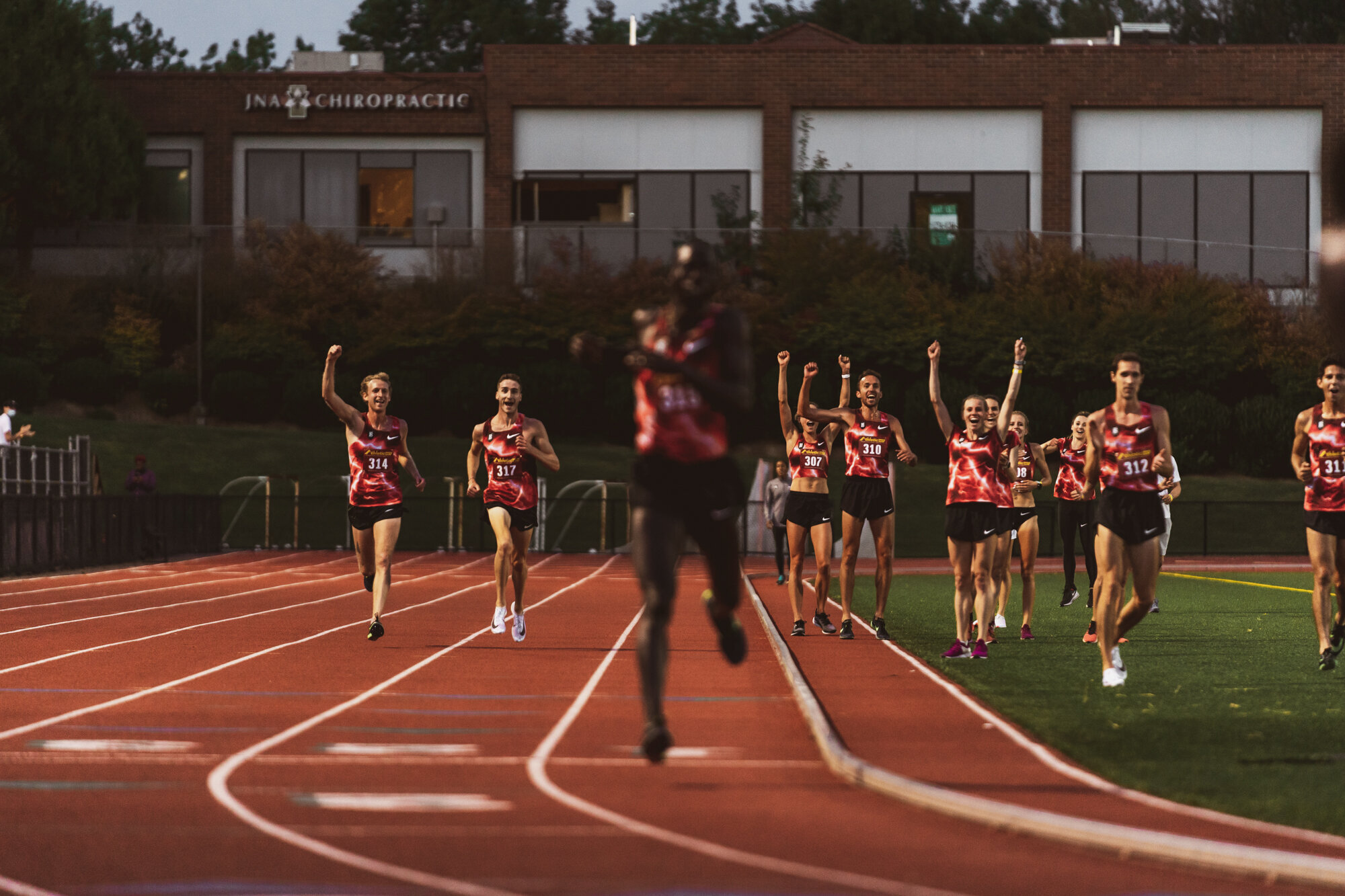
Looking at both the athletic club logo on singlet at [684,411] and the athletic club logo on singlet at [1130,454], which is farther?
the athletic club logo on singlet at [1130,454]

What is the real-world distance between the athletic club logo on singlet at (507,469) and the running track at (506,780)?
1.34m

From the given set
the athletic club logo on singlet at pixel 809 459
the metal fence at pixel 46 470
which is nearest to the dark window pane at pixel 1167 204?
Result: the metal fence at pixel 46 470

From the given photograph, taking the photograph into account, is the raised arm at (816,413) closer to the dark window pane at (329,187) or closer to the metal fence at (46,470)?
the metal fence at (46,470)

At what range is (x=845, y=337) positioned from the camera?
153ft

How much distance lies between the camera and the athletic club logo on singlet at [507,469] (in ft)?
48.0

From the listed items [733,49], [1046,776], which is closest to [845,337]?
[733,49]

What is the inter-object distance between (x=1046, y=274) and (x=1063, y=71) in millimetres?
8030

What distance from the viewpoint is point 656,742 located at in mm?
6473

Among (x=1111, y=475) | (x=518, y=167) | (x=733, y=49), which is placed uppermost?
(x=733, y=49)

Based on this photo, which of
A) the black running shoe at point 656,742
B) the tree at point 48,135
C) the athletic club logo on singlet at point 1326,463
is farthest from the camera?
the tree at point 48,135

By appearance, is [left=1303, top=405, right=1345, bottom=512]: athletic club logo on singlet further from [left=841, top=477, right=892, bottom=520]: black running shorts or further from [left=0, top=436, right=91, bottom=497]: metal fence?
[left=0, top=436, right=91, bottom=497]: metal fence

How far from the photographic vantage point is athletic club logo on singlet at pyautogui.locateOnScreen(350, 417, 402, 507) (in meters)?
14.5

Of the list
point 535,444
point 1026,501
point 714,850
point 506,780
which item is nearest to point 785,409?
point 535,444

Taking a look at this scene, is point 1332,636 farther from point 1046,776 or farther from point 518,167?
point 518,167
